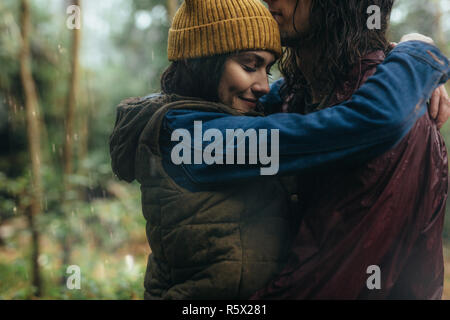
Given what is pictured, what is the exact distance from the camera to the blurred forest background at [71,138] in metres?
5.34

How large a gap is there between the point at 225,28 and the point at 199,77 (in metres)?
0.24

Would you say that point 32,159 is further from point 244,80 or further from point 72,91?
point 244,80

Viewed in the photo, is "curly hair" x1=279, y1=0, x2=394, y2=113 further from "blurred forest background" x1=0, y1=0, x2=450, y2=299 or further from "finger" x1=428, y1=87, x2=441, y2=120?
"blurred forest background" x1=0, y1=0, x2=450, y2=299

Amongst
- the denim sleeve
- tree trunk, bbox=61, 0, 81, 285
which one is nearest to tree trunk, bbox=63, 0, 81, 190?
tree trunk, bbox=61, 0, 81, 285

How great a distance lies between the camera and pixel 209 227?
138 cm

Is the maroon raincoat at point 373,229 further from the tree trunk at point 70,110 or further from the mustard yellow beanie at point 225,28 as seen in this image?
the tree trunk at point 70,110

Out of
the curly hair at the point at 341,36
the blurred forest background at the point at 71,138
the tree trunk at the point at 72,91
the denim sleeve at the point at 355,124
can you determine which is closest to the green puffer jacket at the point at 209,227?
the denim sleeve at the point at 355,124

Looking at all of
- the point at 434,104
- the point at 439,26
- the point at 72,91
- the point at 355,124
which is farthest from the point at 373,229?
the point at 439,26

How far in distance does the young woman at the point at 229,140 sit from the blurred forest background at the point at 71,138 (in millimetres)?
2159

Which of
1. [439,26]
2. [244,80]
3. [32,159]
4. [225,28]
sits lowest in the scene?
[32,159]

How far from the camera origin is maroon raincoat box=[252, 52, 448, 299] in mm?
1340

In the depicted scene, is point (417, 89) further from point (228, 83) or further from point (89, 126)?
point (89, 126)
